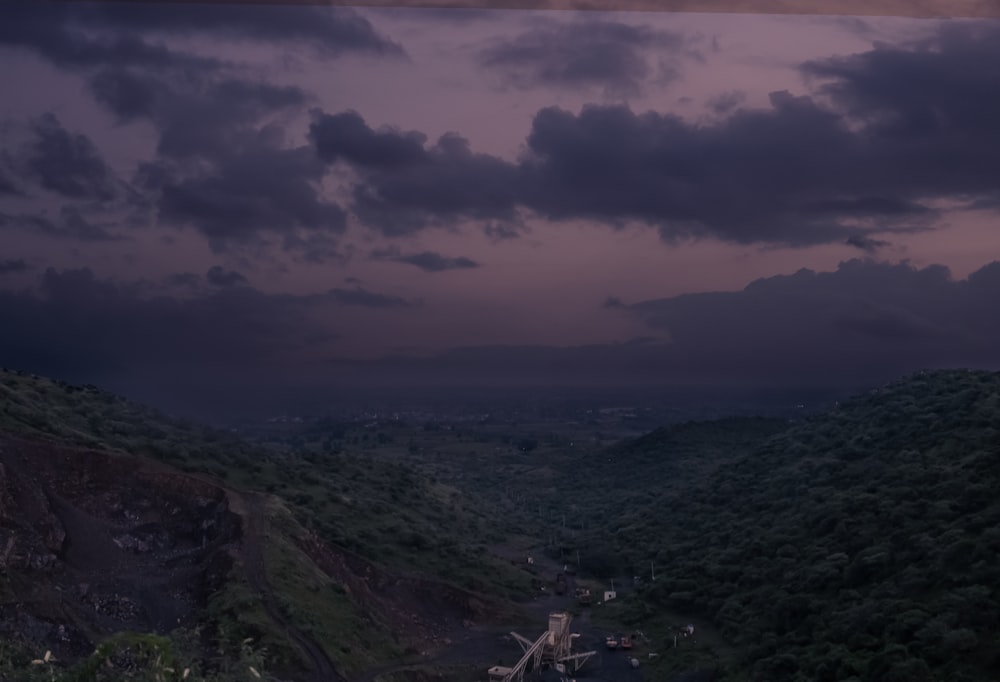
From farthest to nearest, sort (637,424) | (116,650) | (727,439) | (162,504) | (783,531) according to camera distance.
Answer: (637,424)
(727,439)
(783,531)
(162,504)
(116,650)

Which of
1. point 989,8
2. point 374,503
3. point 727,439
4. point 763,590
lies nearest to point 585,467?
point 727,439

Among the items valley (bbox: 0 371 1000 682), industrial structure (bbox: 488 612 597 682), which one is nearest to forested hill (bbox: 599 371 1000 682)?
valley (bbox: 0 371 1000 682)

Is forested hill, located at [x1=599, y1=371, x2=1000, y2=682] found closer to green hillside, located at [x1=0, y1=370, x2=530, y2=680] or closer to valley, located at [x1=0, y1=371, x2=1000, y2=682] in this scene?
valley, located at [x1=0, y1=371, x2=1000, y2=682]

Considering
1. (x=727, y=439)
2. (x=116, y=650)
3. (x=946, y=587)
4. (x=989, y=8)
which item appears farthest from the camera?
(x=727, y=439)

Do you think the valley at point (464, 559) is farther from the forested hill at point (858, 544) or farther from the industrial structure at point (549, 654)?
the industrial structure at point (549, 654)

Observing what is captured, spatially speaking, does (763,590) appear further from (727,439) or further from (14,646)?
(727,439)

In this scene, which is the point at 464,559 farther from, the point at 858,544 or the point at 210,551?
the point at 858,544

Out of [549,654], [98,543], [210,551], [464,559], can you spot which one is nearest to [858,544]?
[549,654]

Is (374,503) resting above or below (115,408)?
below
